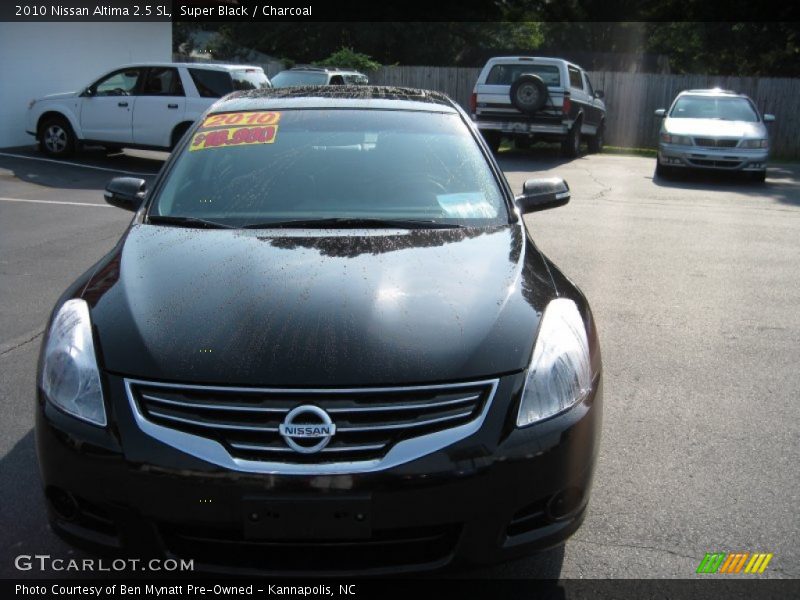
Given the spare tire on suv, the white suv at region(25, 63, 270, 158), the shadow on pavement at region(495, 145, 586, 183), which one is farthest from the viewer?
the spare tire on suv

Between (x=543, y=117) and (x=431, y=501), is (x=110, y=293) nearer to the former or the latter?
(x=431, y=501)

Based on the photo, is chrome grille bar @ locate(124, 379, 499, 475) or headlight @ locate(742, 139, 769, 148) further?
headlight @ locate(742, 139, 769, 148)

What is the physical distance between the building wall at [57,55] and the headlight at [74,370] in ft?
52.3

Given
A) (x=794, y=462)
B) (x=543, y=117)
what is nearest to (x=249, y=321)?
(x=794, y=462)

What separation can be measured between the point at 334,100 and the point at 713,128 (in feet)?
→ 43.5

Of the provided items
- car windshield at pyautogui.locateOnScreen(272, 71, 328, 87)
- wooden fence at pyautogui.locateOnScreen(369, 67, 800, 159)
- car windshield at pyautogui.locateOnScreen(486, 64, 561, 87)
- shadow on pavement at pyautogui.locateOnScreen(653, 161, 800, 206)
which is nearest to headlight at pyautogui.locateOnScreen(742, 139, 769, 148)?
shadow on pavement at pyautogui.locateOnScreen(653, 161, 800, 206)

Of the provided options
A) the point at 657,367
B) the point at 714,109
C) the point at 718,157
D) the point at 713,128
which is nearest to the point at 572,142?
the point at 714,109

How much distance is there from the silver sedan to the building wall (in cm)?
1186

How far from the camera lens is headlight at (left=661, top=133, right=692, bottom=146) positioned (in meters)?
16.1

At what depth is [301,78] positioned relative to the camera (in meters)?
19.8

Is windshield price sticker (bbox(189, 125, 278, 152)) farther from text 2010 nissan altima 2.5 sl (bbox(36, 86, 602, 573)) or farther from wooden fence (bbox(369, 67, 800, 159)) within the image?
wooden fence (bbox(369, 67, 800, 159))

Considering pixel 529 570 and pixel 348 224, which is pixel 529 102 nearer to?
pixel 348 224

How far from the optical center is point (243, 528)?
2.59 metres

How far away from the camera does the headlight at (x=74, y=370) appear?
9.10 ft
